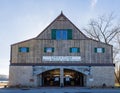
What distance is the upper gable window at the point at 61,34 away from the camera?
43.4m

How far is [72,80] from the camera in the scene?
160 ft

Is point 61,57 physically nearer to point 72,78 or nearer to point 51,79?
point 51,79

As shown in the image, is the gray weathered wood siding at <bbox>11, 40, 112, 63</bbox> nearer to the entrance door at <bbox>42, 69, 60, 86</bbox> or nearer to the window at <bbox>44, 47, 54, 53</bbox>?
the window at <bbox>44, 47, 54, 53</bbox>

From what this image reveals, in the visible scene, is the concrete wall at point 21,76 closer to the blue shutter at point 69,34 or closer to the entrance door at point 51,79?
the entrance door at point 51,79

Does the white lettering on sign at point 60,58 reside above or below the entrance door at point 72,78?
above

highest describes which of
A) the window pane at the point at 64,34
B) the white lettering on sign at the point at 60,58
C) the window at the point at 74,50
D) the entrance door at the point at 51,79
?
the window pane at the point at 64,34

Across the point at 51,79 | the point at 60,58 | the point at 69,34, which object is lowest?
the point at 51,79

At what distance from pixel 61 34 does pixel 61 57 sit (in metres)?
3.78

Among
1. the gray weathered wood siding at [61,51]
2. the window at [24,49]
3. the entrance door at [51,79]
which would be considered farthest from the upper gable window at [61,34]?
the entrance door at [51,79]

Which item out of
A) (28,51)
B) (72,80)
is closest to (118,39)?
(72,80)

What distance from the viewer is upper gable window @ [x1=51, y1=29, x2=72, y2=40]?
143ft

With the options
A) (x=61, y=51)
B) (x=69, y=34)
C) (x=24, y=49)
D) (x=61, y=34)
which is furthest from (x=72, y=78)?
(x=24, y=49)

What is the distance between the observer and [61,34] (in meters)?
43.7

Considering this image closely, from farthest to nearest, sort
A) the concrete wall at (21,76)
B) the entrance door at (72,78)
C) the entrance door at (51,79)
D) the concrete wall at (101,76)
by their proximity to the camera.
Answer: the entrance door at (72,78), the entrance door at (51,79), the concrete wall at (101,76), the concrete wall at (21,76)
